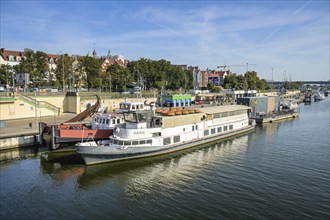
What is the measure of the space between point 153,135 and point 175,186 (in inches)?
421

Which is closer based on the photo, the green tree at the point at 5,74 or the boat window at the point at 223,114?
the boat window at the point at 223,114

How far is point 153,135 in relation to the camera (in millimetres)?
35875

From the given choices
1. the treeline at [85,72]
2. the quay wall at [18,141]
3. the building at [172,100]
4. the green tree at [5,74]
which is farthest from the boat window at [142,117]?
the green tree at [5,74]

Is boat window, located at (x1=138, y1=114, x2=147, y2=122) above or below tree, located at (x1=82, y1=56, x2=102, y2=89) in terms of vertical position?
below

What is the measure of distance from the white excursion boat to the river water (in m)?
1.33

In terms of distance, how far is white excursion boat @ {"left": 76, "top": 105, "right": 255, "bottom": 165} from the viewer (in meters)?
32.3

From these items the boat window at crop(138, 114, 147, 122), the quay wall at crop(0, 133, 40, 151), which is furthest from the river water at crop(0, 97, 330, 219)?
the boat window at crop(138, 114, 147, 122)

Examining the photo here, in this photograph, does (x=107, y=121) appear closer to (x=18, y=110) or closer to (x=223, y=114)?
(x=223, y=114)

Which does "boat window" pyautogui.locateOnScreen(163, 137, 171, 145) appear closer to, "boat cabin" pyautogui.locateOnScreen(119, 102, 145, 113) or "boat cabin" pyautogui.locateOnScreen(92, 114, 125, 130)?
"boat cabin" pyautogui.locateOnScreen(92, 114, 125, 130)

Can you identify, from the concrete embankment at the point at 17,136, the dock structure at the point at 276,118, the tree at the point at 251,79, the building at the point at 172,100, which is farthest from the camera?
the tree at the point at 251,79

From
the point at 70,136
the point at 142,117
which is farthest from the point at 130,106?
the point at 70,136

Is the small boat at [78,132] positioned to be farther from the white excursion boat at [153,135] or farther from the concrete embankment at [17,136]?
the concrete embankment at [17,136]

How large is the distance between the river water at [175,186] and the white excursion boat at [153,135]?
1333mm

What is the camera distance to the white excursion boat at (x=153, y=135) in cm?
3231
